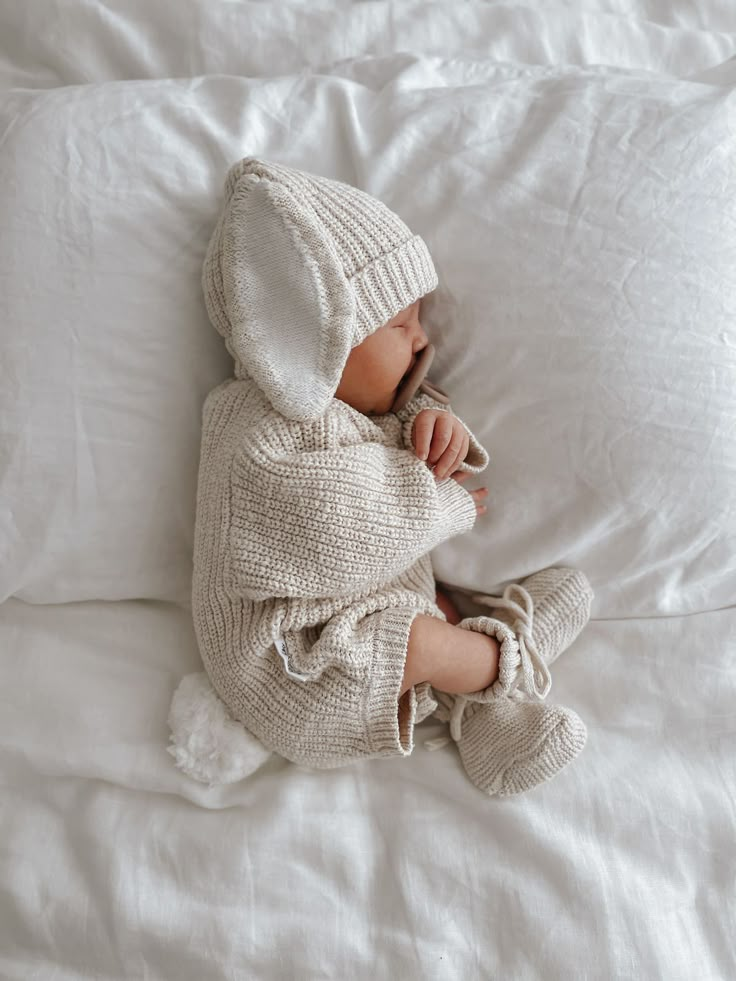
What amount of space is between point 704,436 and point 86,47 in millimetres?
972

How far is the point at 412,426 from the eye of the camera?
97 centimetres

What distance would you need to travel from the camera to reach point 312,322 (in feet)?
2.86

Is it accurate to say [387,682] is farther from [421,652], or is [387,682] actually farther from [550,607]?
[550,607]

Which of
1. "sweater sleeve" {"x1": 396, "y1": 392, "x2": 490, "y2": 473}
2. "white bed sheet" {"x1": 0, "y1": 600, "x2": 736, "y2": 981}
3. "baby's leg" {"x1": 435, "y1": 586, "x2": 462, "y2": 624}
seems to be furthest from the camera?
"baby's leg" {"x1": 435, "y1": 586, "x2": 462, "y2": 624}

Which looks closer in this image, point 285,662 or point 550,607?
point 285,662

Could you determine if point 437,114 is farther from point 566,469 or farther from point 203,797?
point 203,797

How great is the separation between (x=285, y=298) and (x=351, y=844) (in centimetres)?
62

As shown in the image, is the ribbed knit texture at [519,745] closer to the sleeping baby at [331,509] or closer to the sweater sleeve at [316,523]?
the sleeping baby at [331,509]

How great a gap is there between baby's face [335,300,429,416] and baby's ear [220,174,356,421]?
0.18 ft

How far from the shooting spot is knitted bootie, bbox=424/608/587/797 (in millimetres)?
916

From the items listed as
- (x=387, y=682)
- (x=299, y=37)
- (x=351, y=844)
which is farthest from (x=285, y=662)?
(x=299, y=37)

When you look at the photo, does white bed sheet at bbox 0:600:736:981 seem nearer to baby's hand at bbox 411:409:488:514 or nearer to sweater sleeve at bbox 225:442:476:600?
sweater sleeve at bbox 225:442:476:600

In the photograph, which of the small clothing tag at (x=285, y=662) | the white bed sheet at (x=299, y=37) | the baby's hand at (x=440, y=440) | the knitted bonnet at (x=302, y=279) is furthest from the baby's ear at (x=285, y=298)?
the white bed sheet at (x=299, y=37)

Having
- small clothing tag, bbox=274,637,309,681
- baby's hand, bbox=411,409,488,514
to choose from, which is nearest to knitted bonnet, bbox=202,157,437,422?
baby's hand, bbox=411,409,488,514
